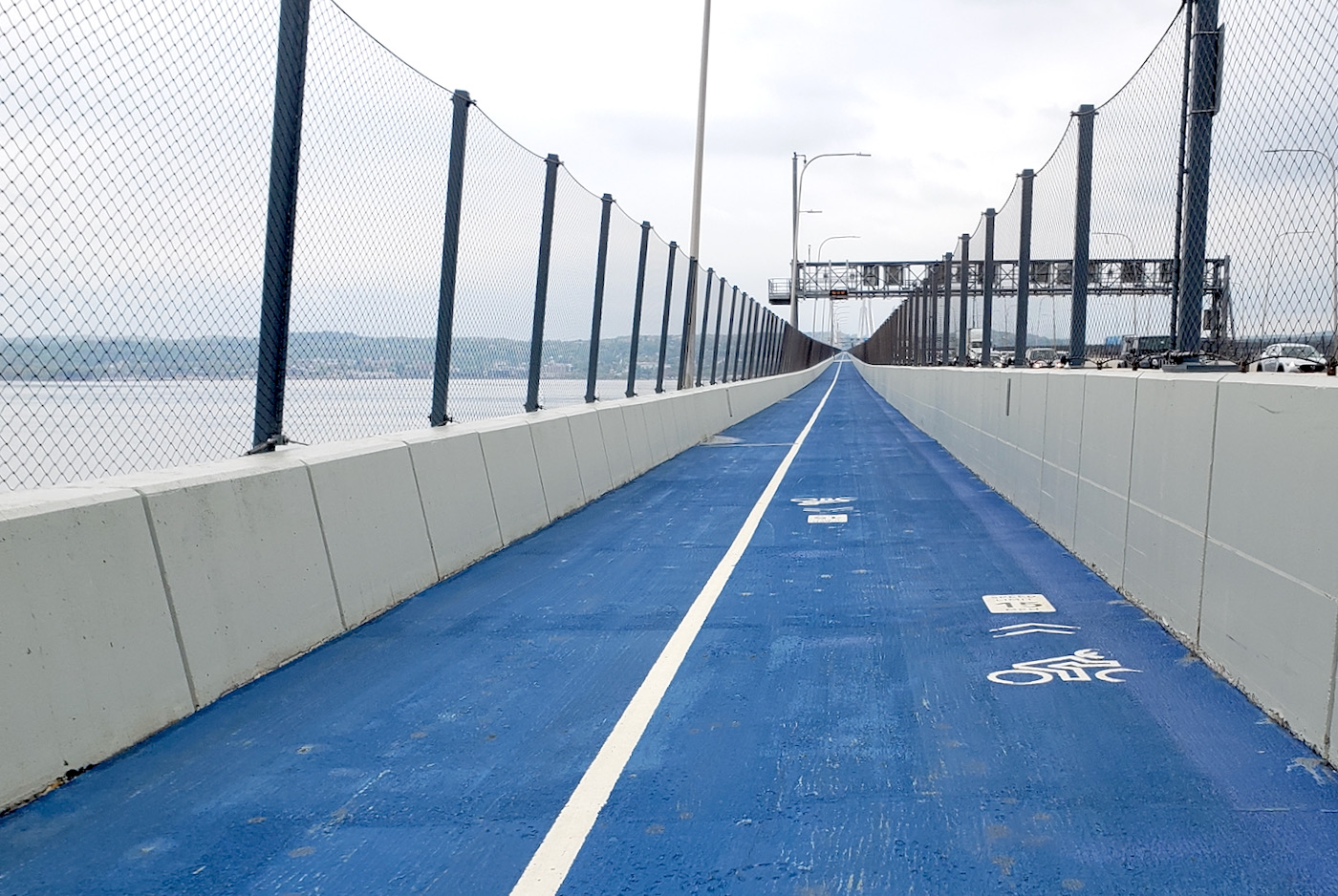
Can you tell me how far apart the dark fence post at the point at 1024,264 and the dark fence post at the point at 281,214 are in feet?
27.6

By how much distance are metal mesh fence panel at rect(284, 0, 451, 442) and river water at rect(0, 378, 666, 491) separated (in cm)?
2

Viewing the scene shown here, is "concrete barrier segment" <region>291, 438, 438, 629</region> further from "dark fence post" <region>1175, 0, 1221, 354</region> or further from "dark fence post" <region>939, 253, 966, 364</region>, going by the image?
"dark fence post" <region>939, 253, 966, 364</region>

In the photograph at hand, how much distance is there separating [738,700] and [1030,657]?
155 centimetres

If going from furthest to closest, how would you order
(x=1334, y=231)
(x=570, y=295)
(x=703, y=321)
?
(x=703, y=321)
(x=570, y=295)
(x=1334, y=231)

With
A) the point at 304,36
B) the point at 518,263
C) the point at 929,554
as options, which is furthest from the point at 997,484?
the point at 304,36

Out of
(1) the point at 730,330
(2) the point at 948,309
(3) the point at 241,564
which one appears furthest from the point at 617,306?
(1) the point at 730,330

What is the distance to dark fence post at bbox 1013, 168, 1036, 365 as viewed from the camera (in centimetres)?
1281

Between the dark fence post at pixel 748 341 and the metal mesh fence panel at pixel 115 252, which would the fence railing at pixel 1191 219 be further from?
the dark fence post at pixel 748 341

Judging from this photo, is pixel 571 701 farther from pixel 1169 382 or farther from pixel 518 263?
pixel 518 263

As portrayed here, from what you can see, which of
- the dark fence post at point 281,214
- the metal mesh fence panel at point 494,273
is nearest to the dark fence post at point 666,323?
the metal mesh fence panel at point 494,273

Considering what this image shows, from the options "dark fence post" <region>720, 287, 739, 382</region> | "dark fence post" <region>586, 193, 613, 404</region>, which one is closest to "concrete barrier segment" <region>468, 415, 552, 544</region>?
"dark fence post" <region>586, 193, 613, 404</region>

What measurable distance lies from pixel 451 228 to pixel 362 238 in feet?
5.20

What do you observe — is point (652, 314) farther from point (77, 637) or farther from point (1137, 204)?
point (77, 637)

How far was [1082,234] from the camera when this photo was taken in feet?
32.3
